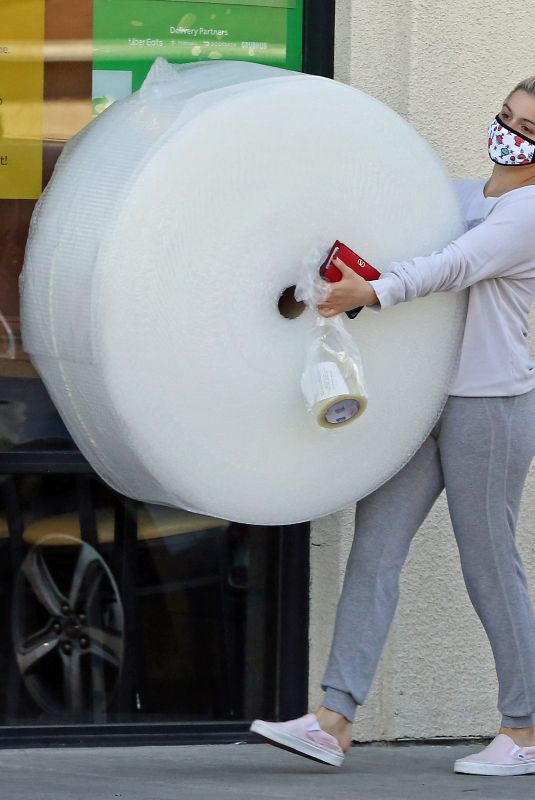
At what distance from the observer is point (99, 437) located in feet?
9.57

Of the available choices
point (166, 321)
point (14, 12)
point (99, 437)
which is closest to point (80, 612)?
point (99, 437)

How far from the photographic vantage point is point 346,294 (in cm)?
291

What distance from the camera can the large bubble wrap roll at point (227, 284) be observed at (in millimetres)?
2736

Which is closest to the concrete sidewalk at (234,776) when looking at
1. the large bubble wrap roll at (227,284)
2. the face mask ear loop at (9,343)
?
the large bubble wrap roll at (227,284)

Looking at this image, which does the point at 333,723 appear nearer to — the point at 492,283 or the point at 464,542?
the point at 464,542

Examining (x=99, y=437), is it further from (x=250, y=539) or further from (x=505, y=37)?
(x=505, y=37)

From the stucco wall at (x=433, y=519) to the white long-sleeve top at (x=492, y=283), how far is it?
2.10 ft

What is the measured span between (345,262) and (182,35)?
47.6 inches

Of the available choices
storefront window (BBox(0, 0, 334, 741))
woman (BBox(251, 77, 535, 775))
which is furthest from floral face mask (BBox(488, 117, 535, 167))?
storefront window (BBox(0, 0, 334, 741))

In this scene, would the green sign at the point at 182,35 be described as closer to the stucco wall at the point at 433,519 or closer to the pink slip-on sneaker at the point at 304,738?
the stucco wall at the point at 433,519

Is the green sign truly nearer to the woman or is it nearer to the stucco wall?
the stucco wall

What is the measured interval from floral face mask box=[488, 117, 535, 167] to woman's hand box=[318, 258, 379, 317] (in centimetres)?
52

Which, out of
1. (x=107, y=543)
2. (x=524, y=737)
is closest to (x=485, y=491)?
(x=524, y=737)

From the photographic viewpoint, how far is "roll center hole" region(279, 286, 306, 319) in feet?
9.79
